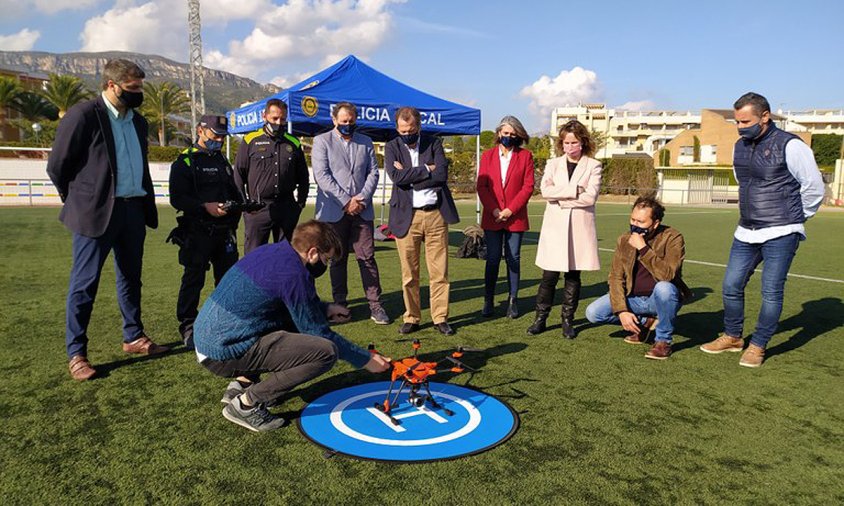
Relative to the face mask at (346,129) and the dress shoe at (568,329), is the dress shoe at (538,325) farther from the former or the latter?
the face mask at (346,129)

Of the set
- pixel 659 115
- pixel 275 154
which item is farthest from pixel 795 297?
pixel 659 115

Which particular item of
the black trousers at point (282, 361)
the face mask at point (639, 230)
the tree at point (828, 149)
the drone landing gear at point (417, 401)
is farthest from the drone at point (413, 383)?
the tree at point (828, 149)

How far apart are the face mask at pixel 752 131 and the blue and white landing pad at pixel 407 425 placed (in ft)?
9.32

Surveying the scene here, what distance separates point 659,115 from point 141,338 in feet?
410

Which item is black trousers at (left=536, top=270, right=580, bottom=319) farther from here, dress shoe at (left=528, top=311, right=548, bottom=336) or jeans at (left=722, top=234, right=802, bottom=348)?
jeans at (left=722, top=234, right=802, bottom=348)

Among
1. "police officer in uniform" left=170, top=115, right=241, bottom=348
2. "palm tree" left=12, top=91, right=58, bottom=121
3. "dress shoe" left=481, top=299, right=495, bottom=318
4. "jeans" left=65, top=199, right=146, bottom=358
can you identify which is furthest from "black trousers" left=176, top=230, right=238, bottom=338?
"palm tree" left=12, top=91, right=58, bottom=121

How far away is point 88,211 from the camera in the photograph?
4.14 meters

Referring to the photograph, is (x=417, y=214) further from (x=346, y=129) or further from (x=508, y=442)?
(x=508, y=442)

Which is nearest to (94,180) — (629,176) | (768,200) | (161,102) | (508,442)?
(508,442)

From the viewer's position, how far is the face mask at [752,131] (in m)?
4.51

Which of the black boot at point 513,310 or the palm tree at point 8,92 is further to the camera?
the palm tree at point 8,92

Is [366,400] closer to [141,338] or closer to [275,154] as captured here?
[141,338]

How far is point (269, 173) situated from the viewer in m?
5.64

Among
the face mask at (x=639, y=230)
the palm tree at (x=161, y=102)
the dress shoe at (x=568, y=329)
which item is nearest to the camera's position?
the face mask at (x=639, y=230)
